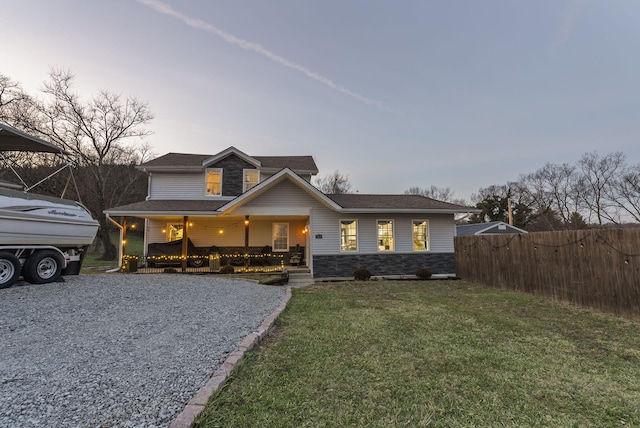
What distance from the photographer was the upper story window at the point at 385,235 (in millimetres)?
12656

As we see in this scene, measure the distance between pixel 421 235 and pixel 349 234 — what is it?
3274 millimetres

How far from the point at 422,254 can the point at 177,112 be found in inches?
592

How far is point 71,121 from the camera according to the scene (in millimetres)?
19391

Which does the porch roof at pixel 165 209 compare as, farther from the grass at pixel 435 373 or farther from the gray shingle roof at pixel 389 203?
the grass at pixel 435 373

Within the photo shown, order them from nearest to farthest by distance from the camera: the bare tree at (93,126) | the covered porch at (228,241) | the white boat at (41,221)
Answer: the white boat at (41,221), the covered porch at (228,241), the bare tree at (93,126)

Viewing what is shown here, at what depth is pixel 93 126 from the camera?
1994cm

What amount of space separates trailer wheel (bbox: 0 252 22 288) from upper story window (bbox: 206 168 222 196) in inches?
339

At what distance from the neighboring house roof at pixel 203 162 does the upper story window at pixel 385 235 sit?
16.4 ft

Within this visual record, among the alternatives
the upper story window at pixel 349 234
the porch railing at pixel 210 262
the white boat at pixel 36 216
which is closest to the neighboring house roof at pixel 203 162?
the upper story window at pixel 349 234

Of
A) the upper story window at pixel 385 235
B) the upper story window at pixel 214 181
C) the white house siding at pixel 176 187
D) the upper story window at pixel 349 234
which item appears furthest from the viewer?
the upper story window at pixel 214 181

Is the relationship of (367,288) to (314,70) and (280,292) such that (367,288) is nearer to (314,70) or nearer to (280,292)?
(280,292)

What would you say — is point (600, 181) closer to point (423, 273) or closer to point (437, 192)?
point (437, 192)

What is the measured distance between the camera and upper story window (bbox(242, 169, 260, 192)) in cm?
1491

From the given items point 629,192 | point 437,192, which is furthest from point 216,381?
point 437,192
